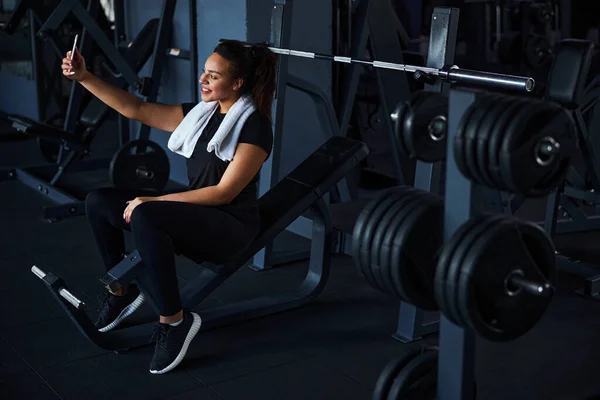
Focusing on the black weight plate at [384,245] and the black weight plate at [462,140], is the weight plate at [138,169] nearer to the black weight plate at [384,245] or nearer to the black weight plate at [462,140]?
the black weight plate at [384,245]

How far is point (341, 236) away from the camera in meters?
3.17

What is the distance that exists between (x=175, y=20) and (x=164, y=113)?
1797mm

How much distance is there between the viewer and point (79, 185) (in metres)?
4.32

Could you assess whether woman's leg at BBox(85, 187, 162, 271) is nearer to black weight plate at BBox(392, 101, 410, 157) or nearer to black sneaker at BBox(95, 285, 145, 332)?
black sneaker at BBox(95, 285, 145, 332)

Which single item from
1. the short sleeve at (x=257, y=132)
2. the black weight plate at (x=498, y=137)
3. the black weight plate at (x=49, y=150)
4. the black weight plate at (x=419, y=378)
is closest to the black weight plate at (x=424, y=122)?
the black weight plate at (x=498, y=137)

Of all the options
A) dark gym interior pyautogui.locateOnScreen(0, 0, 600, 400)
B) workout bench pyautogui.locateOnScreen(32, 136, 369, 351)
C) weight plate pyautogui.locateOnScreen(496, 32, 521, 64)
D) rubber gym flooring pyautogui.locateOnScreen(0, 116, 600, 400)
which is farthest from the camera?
weight plate pyautogui.locateOnScreen(496, 32, 521, 64)

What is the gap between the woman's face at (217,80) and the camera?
2.17 metres

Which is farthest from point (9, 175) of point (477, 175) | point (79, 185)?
point (477, 175)

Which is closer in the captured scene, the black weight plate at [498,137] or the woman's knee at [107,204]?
the black weight plate at [498,137]

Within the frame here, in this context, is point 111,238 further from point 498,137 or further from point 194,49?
point 194,49

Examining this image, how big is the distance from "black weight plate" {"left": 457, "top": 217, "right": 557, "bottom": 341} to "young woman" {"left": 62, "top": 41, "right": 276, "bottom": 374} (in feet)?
2.90

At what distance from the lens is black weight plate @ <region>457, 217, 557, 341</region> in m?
1.44

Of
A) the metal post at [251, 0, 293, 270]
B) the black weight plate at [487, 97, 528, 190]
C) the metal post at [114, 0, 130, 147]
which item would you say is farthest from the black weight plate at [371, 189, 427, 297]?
the metal post at [114, 0, 130, 147]

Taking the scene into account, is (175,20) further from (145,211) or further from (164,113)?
(145,211)
